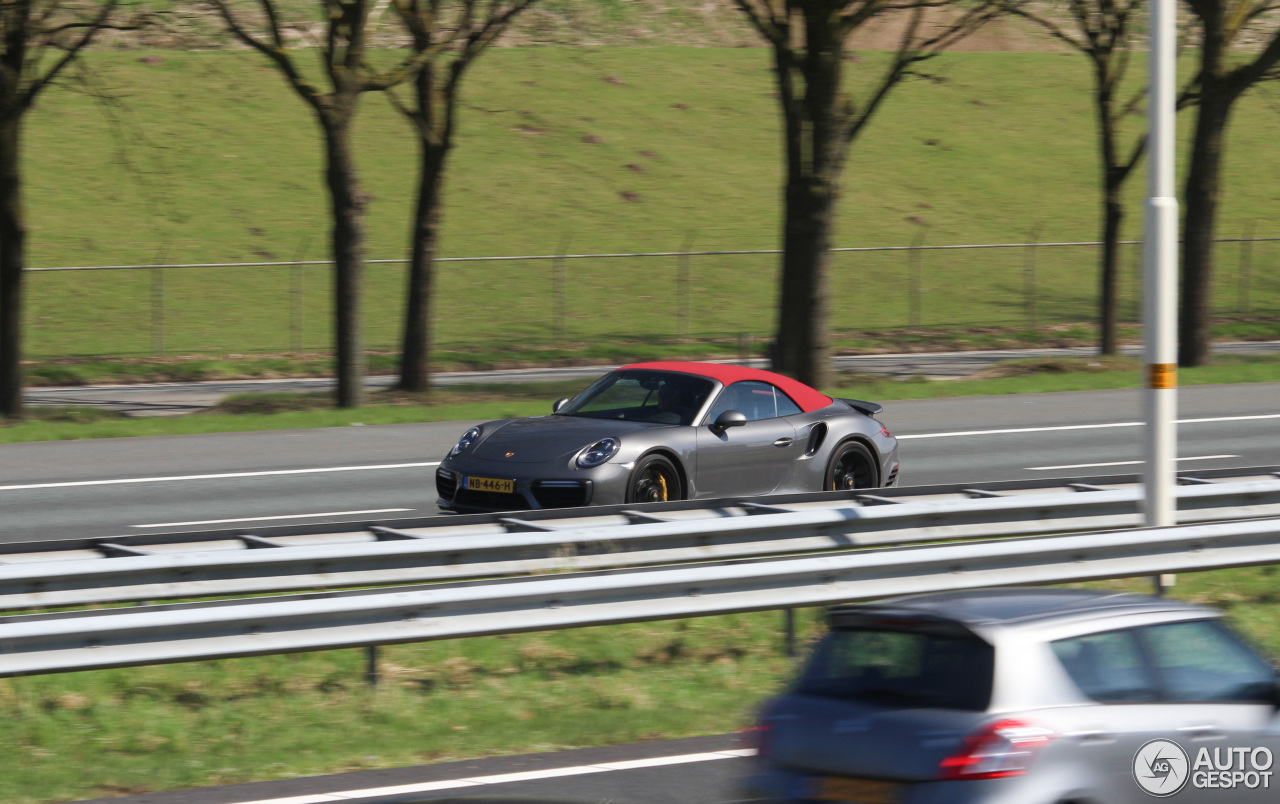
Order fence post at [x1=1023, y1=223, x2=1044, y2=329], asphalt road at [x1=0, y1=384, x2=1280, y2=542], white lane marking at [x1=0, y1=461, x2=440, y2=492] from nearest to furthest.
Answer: asphalt road at [x1=0, y1=384, x2=1280, y2=542] → white lane marking at [x1=0, y1=461, x2=440, y2=492] → fence post at [x1=1023, y1=223, x2=1044, y2=329]

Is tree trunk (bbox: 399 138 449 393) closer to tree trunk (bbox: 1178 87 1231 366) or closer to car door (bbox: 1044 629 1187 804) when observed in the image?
tree trunk (bbox: 1178 87 1231 366)

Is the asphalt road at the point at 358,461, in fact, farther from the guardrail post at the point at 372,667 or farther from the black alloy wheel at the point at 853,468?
the guardrail post at the point at 372,667

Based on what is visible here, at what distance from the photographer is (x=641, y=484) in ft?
40.6

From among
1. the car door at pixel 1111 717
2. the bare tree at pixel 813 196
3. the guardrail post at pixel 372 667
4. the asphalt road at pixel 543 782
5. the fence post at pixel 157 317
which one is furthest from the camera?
the fence post at pixel 157 317

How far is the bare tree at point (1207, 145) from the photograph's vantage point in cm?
2659

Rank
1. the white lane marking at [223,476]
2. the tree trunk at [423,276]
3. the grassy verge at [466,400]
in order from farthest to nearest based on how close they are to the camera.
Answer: the tree trunk at [423,276]
the grassy verge at [466,400]
the white lane marking at [223,476]

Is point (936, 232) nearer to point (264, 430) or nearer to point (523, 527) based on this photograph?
point (264, 430)

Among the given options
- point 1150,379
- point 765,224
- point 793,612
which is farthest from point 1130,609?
point 765,224

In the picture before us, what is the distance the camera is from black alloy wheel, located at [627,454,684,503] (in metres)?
12.3

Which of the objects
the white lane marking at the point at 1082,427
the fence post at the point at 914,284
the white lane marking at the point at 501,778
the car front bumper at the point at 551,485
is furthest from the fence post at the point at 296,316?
the white lane marking at the point at 501,778

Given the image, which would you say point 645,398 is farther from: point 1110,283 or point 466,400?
point 1110,283

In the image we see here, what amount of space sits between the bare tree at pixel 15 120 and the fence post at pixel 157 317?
350 inches

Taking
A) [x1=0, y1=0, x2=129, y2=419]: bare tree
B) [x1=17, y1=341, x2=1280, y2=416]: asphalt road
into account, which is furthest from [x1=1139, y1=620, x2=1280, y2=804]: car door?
[x1=17, y1=341, x2=1280, y2=416]: asphalt road

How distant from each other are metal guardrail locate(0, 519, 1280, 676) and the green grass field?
2302cm
